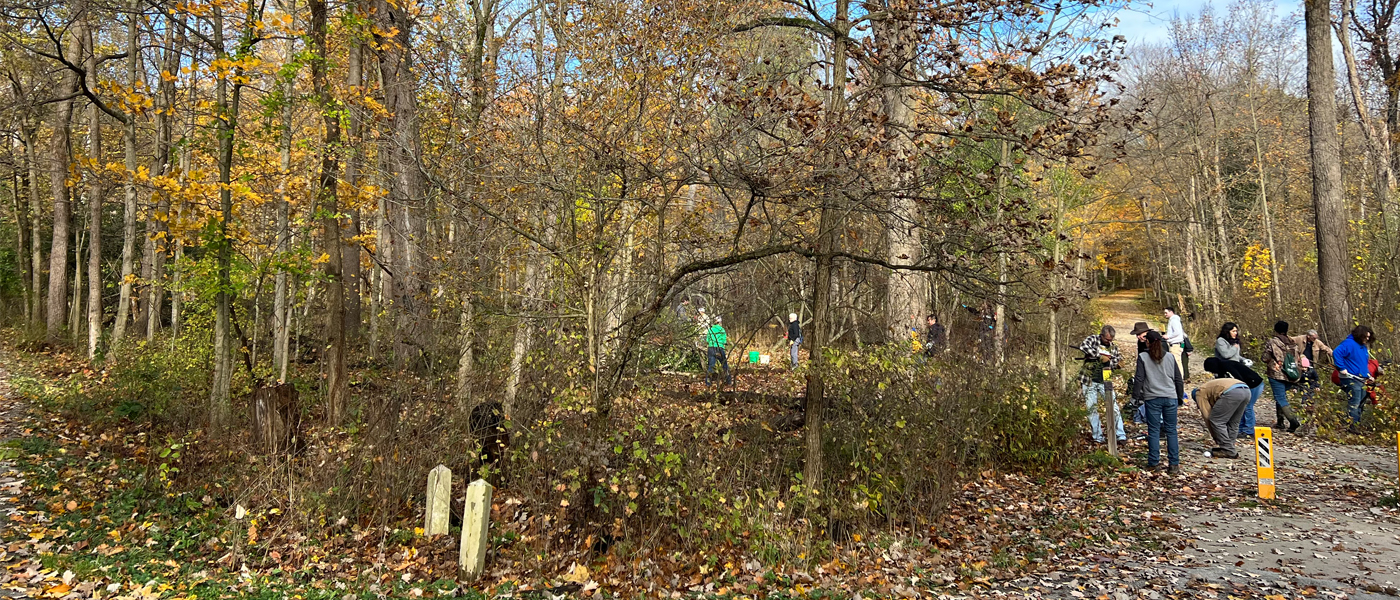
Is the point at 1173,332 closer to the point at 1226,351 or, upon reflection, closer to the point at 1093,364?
the point at 1226,351

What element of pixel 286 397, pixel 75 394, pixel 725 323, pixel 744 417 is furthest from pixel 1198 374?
pixel 75 394

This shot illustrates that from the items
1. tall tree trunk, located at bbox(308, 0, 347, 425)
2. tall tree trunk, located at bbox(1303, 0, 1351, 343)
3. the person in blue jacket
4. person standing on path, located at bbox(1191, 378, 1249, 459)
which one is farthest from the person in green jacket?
tall tree trunk, located at bbox(1303, 0, 1351, 343)

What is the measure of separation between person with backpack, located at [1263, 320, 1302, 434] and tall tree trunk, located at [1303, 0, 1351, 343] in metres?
2.86

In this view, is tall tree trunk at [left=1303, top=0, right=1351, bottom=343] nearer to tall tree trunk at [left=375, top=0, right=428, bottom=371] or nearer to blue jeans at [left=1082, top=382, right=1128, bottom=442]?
blue jeans at [left=1082, top=382, right=1128, bottom=442]

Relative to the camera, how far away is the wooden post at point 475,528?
6.03 meters

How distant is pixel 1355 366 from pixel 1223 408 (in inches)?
111

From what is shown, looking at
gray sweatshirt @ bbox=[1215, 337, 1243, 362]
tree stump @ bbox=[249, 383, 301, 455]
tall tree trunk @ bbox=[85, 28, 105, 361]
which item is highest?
tall tree trunk @ bbox=[85, 28, 105, 361]

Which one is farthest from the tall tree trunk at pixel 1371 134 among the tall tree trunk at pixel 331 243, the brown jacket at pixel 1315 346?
the tall tree trunk at pixel 331 243

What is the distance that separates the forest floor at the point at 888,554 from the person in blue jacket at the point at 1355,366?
7.66 ft

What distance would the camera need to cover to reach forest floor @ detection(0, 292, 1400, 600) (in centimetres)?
568

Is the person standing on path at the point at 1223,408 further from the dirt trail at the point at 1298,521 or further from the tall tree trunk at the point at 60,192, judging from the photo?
the tall tree trunk at the point at 60,192

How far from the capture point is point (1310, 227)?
26156mm

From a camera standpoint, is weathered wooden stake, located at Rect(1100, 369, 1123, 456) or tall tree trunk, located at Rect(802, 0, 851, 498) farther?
weathered wooden stake, located at Rect(1100, 369, 1123, 456)

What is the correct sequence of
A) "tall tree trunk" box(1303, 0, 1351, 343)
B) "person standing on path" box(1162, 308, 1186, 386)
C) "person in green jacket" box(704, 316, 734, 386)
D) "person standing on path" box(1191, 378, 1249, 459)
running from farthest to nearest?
"person standing on path" box(1162, 308, 1186, 386), "tall tree trunk" box(1303, 0, 1351, 343), "person standing on path" box(1191, 378, 1249, 459), "person in green jacket" box(704, 316, 734, 386)
